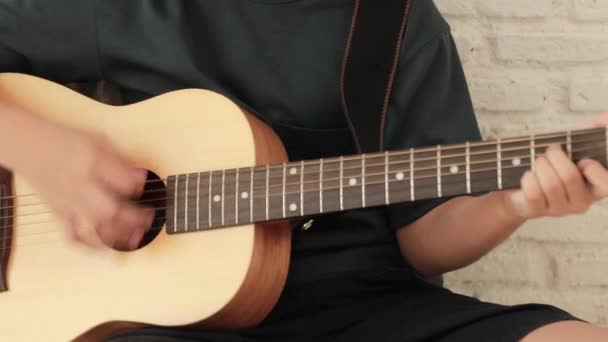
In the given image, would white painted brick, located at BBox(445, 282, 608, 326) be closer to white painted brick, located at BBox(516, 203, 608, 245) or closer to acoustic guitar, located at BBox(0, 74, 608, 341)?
white painted brick, located at BBox(516, 203, 608, 245)

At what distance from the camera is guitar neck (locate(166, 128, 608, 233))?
0.66m

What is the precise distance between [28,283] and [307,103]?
411 millimetres

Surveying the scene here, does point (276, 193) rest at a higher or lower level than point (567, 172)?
lower

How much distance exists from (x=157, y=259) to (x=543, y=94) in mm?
652

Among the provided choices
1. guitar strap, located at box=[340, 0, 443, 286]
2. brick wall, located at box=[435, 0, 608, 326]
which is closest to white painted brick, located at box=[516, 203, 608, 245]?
brick wall, located at box=[435, 0, 608, 326]

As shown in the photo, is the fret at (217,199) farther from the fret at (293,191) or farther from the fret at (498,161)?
the fret at (498,161)

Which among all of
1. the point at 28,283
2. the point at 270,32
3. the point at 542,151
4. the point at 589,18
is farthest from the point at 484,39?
the point at 28,283

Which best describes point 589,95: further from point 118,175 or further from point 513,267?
point 118,175

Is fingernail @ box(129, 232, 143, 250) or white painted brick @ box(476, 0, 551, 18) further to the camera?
white painted brick @ box(476, 0, 551, 18)

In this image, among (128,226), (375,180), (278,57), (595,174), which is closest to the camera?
(595,174)

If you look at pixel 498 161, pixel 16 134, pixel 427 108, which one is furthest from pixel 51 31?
pixel 498 161

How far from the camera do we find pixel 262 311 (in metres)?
0.82

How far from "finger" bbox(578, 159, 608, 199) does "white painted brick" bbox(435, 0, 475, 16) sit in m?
0.53

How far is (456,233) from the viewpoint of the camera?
0.87m
